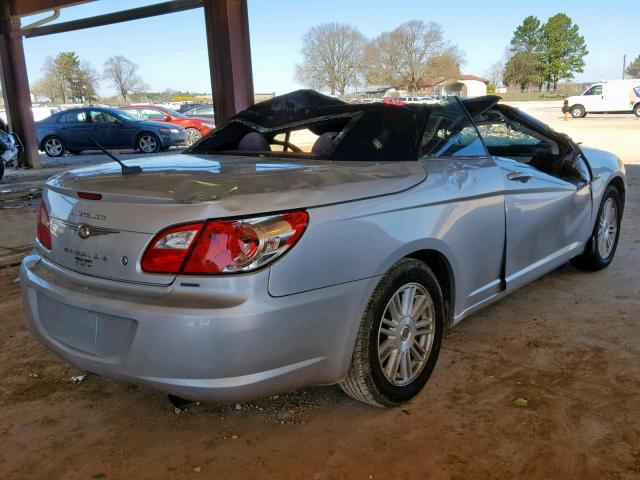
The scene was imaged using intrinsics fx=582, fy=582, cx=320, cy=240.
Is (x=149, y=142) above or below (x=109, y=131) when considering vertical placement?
below

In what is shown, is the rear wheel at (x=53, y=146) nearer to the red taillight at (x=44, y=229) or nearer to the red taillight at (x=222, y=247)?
the red taillight at (x=44, y=229)

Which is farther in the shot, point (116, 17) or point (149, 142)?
point (149, 142)

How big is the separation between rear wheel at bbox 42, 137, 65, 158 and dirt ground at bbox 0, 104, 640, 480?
51.0ft

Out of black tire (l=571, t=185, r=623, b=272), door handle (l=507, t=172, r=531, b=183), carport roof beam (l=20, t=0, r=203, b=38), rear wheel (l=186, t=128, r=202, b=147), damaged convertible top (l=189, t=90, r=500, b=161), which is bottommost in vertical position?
black tire (l=571, t=185, r=623, b=272)

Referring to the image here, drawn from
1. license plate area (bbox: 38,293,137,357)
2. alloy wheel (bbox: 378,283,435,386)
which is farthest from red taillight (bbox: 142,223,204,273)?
alloy wheel (bbox: 378,283,435,386)

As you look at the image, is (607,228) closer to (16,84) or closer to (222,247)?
(222,247)

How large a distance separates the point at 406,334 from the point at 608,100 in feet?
108

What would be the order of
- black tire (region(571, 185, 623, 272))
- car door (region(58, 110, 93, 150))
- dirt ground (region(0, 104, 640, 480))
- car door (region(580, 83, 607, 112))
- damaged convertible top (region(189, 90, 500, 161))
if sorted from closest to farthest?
dirt ground (region(0, 104, 640, 480)) → damaged convertible top (region(189, 90, 500, 161)) → black tire (region(571, 185, 623, 272)) → car door (region(58, 110, 93, 150)) → car door (region(580, 83, 607, 112))

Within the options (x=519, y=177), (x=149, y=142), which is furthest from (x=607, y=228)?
(x=149, y=142)

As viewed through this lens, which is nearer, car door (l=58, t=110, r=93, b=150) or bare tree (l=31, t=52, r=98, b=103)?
car door (l=58, t=110, r=93, b=150)

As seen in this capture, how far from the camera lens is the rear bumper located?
2090mm

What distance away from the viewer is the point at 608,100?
31.1m

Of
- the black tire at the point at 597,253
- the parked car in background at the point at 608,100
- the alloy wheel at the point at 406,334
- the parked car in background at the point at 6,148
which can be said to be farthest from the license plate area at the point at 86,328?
the parked car in background at the point at 608,100

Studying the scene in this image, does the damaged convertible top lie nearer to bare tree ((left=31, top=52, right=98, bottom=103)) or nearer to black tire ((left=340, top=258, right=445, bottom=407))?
black tire ((left=340, top=258, right=445, bottom=407))
